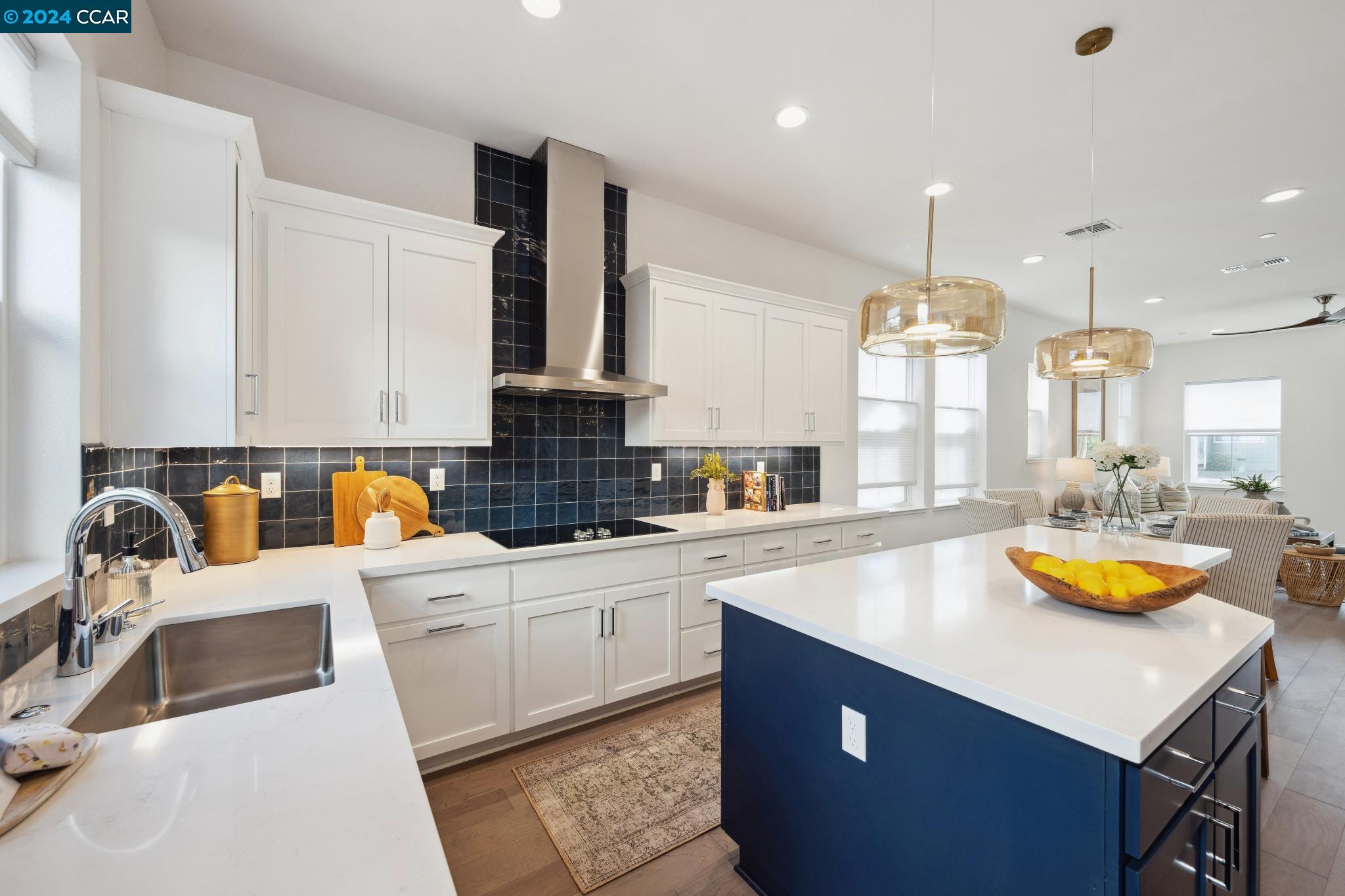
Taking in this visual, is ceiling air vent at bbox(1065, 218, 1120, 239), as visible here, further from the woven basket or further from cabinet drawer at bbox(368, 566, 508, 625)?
cabinet drawer at bbox(368, 566, 508, 625)

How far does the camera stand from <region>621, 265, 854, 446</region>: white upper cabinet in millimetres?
3094

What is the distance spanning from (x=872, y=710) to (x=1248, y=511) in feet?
13.6

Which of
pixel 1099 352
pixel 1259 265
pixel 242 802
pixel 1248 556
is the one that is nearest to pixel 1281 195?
pixel 1259 265

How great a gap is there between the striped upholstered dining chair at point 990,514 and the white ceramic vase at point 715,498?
1843 millimetres

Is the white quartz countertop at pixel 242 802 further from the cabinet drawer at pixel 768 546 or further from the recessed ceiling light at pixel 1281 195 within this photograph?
the recessed ceiling light at pixel 1281 195

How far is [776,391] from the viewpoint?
3586mm

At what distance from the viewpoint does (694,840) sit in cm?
191

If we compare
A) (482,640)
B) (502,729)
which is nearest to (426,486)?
(482,640)

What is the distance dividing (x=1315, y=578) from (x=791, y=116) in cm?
565

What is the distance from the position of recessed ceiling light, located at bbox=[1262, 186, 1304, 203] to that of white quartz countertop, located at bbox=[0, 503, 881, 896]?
5.00m

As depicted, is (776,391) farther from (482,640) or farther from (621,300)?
(482,640)

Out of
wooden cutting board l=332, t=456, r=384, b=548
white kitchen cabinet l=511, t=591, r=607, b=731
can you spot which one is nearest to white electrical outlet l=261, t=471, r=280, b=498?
wooden cutting board l=332, t=456, r=384, b=548

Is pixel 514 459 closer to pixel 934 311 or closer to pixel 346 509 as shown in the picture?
pixel 346 509

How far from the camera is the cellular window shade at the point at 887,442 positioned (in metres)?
4.74
